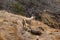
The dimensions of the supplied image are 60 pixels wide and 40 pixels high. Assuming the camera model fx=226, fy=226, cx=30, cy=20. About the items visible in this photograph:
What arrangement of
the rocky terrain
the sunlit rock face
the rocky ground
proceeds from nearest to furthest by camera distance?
the rocky ground
the rocky terrain
the sunlit rock face

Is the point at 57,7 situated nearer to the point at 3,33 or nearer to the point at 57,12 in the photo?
the point at 57,12

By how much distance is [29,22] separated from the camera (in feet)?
40.5

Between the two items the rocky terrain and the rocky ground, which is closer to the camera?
the rocky ground

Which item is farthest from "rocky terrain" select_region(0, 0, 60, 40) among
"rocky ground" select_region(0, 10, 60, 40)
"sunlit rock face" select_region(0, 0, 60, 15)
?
"rocky ground" select_region(0, 10, 60, 40)

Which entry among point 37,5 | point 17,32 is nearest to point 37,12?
point 37,5

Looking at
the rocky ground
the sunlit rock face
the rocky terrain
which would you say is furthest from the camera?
the sunlit rock face

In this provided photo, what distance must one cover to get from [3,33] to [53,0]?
10.3 meters

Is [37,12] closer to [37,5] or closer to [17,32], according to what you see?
[37,5]

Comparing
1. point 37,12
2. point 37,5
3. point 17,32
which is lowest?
point 37,12

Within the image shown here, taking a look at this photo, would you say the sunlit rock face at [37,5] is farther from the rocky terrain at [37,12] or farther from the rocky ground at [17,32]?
the rocky ground at [17,32]

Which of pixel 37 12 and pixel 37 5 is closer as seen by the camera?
pixel 37 12

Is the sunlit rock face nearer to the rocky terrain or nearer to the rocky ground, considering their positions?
the rocky terrain

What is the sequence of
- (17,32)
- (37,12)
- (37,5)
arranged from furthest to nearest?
(37,5)
(37,12)
(17,32)

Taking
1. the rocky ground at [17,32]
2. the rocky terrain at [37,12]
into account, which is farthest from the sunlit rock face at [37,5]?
the rocky ground at [17,32]
